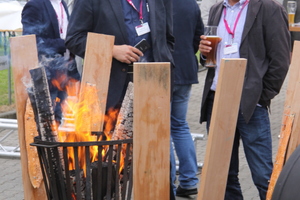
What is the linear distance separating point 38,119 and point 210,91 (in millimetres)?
1441

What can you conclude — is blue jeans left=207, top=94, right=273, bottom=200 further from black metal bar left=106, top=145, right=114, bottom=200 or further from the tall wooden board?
black metal bar left=106, top=145, right=114, bottom=200

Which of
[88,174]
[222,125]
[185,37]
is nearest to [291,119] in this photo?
[222,125]

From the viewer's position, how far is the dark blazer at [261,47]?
3717mm

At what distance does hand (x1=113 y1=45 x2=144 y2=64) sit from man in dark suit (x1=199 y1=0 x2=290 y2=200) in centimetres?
51

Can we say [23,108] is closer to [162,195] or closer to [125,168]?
[125,168]

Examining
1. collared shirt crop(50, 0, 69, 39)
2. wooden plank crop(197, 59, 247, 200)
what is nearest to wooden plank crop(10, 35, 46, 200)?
wooden plank crop(197, 59, 247, 200)

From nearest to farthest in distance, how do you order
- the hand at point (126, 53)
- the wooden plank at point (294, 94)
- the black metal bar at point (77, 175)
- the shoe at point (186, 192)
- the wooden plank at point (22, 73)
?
the wooden plank at point (294, 94) → the black metal bar at point (77, 175) → the wooden plank at point (22, 73) → the hand at point (126, 53) → the shoe at point (186, 192)

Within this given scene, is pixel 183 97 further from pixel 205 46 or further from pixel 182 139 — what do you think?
pixel 205 46

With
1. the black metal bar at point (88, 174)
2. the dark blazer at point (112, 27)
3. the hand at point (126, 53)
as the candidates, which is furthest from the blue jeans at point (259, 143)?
the black metal bar at point (88, 174)

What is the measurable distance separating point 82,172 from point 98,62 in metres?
0.61

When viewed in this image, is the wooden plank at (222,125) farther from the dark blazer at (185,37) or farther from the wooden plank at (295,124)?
the dark blazer at (185,37)

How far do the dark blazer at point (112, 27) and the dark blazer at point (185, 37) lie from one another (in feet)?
3.75

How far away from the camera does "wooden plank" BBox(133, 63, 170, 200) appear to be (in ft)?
7.98

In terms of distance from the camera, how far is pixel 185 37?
5.07 m
